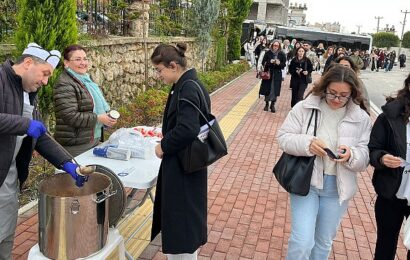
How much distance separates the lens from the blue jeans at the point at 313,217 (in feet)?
8.88

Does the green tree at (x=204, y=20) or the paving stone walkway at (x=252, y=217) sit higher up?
the green tree at (x=204, y=20)

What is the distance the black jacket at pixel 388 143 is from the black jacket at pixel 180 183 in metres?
1.16

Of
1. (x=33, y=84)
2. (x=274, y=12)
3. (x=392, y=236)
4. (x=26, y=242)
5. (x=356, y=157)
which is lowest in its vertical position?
(x=26, y=242)

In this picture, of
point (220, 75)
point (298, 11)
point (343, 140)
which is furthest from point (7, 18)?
point (298, 11)

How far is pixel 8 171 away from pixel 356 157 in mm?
Result: 2181

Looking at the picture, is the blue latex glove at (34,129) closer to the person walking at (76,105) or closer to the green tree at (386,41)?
the person walking at (76,105)

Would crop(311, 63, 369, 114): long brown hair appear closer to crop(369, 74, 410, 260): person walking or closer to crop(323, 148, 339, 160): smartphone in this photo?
crop(369, 74, 410, 260): person walking

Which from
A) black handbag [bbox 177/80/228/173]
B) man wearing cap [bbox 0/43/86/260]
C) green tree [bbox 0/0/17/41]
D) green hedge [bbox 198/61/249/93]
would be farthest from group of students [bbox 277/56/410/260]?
green hedge [bbox 198/61/249/93]

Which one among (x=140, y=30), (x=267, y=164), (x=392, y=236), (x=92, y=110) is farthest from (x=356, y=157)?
(x=140, y=30)

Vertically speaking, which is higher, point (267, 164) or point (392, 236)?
point (392, 236)

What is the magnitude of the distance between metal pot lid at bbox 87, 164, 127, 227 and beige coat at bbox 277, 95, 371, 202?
1.14 m

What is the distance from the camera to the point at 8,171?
2404 millimetres

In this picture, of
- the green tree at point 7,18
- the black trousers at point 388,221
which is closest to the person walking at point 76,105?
the black trousers at point 388,221

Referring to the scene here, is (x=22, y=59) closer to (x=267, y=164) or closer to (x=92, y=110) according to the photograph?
(x=92, y=110)
